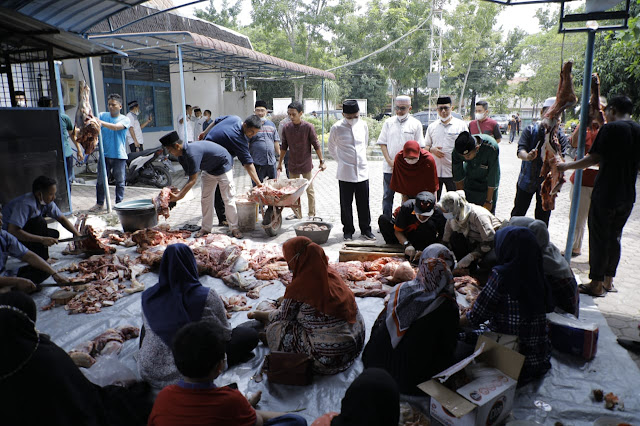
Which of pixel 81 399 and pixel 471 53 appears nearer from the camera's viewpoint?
pixel 81 399

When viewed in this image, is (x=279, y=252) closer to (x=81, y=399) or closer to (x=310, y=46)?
(x=81, y=399)

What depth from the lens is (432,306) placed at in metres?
2.94

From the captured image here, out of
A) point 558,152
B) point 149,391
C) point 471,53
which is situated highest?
point 471,53

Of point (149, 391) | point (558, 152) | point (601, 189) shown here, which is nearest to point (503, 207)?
point (558, 152)

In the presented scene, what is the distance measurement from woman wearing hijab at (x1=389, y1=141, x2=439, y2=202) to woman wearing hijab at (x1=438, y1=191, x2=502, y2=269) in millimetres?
1107

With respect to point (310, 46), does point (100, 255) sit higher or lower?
lower

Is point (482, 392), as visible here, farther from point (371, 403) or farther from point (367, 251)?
point (367, 251)

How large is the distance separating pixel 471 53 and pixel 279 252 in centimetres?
2552

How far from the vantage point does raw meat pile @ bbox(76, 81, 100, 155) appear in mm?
7656

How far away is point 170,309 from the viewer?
2.98 metres

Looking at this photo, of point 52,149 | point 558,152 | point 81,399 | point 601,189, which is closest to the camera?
point 81,399

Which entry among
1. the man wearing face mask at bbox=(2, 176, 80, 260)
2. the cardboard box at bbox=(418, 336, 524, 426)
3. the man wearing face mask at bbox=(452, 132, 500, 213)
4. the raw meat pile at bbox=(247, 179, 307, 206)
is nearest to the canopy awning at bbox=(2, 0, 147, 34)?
the man wearing face mask at bbox=(2, 176, 80, 260)

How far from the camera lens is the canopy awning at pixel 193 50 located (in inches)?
344

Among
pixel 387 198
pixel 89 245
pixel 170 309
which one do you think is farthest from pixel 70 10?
pixel 170 309
